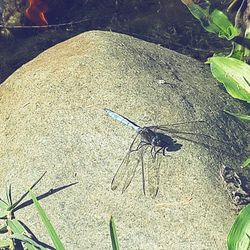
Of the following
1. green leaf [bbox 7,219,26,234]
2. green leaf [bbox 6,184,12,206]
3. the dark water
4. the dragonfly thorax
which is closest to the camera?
green leaf [bbox 7,219,26,234]

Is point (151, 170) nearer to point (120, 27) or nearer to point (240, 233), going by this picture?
point (240, 233)

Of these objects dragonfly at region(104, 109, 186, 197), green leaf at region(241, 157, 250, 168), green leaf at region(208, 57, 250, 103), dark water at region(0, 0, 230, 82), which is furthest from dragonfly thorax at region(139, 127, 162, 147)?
Result: dark water at region(0, 0, 230, 82)

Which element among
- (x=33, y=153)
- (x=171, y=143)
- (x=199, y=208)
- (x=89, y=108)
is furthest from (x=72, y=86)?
(x=199, y=208)

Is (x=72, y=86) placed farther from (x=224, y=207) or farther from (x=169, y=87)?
(x=224, y=207)

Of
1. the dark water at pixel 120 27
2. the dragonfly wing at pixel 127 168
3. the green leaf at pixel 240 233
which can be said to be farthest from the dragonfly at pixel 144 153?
the dark water at pixel 120 27

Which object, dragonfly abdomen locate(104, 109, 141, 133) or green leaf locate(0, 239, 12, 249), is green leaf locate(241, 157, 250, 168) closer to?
dragonfly abdomen locate(104, 109, 141, 133)

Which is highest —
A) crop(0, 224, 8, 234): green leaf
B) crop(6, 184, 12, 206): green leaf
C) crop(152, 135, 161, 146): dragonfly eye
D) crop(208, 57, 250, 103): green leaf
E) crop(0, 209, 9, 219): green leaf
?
crop(208, 57, 250, 103): green leaf

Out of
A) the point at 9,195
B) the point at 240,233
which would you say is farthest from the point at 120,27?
the point at 240,233

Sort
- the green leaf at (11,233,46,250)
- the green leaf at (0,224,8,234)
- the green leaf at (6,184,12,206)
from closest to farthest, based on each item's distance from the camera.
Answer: the green leaf at (11,233,46,250) → the green leaf at (0,224,8,234) → the green leaf at (6,184,12,206)
